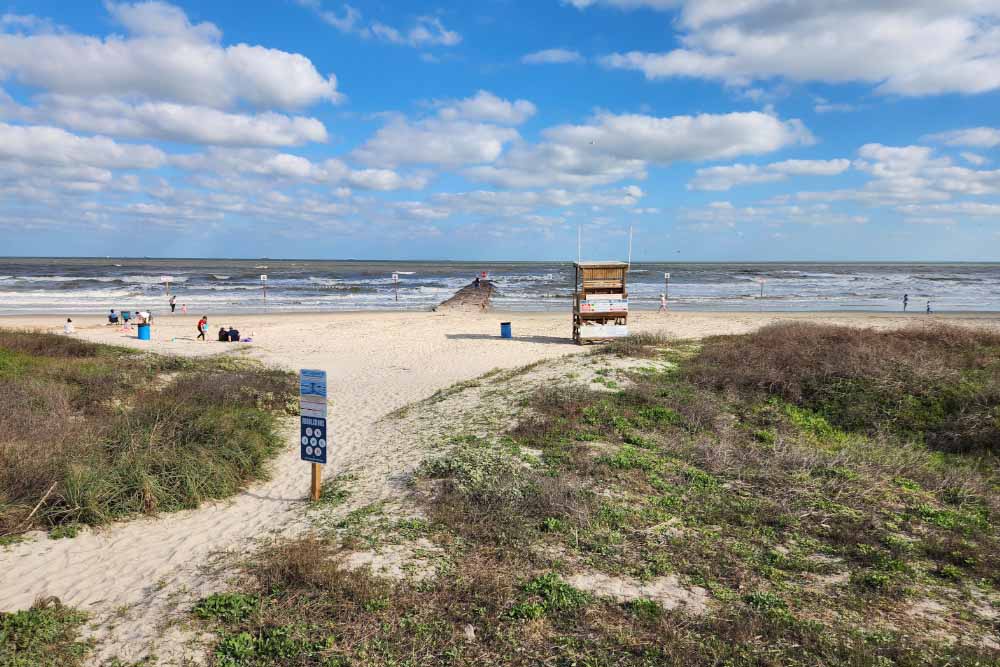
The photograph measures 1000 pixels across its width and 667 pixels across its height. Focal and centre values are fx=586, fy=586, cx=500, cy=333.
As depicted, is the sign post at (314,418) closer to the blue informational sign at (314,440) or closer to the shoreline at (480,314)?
the blue informational sign at (314,440)

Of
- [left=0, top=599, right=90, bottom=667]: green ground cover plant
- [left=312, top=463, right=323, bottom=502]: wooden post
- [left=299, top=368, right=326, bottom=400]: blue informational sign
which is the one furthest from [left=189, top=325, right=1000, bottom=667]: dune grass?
[left=299, top=368, right=326, bottom=400]: blue informational sign

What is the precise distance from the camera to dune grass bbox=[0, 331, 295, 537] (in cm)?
645

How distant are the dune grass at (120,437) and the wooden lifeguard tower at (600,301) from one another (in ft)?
33.9

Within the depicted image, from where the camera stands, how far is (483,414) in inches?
387

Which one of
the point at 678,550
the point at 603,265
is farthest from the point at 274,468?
the point at 603,265

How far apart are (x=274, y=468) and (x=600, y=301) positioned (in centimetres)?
1337

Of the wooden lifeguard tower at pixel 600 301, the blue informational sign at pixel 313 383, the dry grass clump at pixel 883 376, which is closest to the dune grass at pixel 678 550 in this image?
the dry grass clump at pixel 883 376

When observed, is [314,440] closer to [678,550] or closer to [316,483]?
[316,483]

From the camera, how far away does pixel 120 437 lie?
7.81m

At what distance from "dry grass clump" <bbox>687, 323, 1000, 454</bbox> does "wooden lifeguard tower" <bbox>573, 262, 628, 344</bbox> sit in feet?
22.8

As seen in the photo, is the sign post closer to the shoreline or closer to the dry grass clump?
the dry grass clump

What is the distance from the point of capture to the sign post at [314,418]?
693 centimetres

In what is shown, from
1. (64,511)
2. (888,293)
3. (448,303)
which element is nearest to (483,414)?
(64,511)

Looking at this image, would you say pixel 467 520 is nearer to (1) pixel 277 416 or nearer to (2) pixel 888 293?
(1) pixel 277 416
